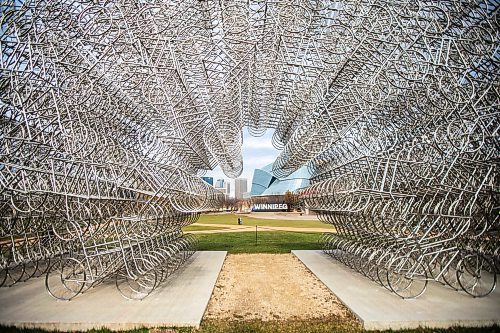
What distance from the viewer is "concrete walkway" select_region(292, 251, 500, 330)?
8977 mm

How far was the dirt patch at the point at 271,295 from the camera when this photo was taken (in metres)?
10.4

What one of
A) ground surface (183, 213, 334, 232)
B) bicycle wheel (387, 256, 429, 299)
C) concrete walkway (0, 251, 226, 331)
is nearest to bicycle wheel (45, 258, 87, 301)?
concrete walkway (0, 251, 226, 331)

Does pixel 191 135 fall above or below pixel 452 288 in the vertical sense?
above

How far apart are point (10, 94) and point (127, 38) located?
13.5ft

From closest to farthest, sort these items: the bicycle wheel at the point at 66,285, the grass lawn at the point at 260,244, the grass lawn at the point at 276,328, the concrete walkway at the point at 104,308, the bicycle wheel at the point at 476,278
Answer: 1. the grass lawn at the point at 276,328
2. the concrete walkway at the point at 104,308
3. the bicycle wheel at the point at 66,285
4. the bicycle wheel at the point at 476,278
5. the grass lawn at the point at 260,244

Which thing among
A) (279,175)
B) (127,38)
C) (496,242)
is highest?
(127,38)

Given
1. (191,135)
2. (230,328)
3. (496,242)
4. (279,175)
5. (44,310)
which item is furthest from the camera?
(279,175)

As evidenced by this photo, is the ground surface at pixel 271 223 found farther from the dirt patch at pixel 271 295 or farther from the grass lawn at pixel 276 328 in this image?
the grass lawn at pixel 276 328

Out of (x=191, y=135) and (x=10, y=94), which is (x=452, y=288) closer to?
(x=191, y=135)

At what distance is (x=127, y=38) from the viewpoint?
11367 millimetres

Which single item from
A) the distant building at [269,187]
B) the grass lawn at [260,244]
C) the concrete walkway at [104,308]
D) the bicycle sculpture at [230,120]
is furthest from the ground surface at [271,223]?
the distant building at [269,187]

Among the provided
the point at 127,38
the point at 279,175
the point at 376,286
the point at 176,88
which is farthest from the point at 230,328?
the point at 279,175

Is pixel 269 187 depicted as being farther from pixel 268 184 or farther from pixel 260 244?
pixel 260 244

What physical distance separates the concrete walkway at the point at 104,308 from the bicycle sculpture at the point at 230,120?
499 mm
